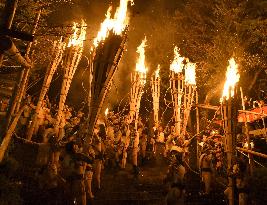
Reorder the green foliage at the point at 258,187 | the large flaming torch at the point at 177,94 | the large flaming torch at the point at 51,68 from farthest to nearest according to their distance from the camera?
the large flaming torch at the point at 177,94, the large flaming torch at the point at 51,68, the green foliage at the point at 258,187

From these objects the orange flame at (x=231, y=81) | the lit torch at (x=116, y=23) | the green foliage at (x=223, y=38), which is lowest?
the orange flame at (x=231, y=81)

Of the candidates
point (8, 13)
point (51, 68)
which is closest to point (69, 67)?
point (51, 68)

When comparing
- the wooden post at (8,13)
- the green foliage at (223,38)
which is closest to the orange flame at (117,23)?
the wooden post at (8,13)

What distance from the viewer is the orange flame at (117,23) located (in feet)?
28.1

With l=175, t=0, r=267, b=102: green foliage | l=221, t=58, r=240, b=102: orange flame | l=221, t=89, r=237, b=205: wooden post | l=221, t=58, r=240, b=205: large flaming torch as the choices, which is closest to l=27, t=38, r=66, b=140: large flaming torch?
l=221, t=58, r=240, b=102: orange flame

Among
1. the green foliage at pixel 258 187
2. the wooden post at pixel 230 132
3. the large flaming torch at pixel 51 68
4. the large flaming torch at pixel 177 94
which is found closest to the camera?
the wooden post at pixel 230 132

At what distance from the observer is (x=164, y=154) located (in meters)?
17.7

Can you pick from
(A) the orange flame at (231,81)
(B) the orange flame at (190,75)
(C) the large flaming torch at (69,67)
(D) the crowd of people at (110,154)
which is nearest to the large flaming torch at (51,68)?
(C) the large flaming torch at (69,67)

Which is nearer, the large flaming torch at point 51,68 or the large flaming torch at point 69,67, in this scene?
the large flaming torch at point 69,67

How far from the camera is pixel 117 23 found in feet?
29.1

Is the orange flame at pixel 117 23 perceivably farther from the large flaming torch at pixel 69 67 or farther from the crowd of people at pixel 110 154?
the large flaming torch at pixel 69 67

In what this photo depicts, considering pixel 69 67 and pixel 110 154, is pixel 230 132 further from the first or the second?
pixel 110 154

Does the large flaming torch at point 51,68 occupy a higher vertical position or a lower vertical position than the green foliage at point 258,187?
higher

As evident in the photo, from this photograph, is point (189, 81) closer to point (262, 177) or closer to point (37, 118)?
point (262, 177)
